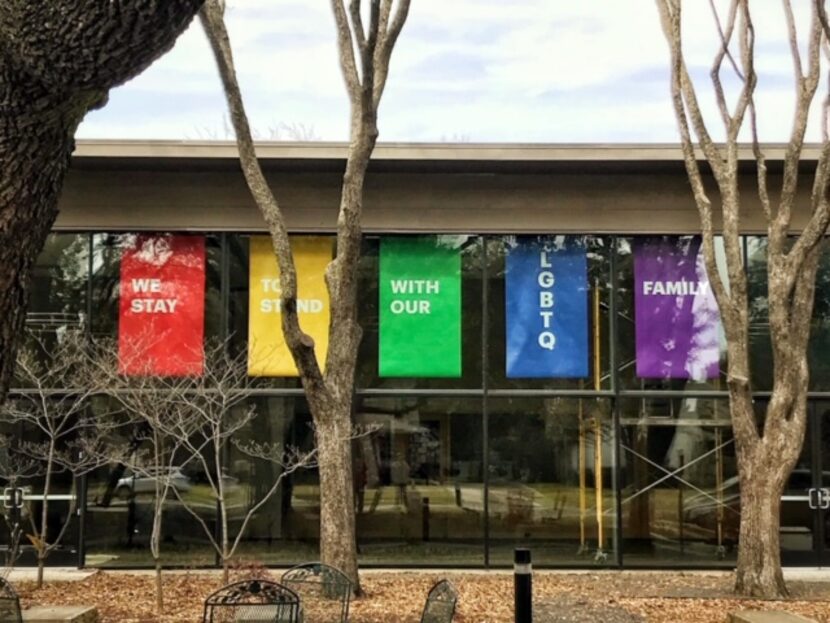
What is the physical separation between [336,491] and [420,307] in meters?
4.10

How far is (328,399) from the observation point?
1077 centimetres

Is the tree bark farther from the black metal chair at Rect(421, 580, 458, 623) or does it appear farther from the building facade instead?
the black metal chair at Rect(421, 580, 458, 623)

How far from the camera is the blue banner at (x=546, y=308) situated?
45.7ft

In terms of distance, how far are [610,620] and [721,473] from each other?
5068 millimetres

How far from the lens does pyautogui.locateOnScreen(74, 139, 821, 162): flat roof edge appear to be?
13.4 meters

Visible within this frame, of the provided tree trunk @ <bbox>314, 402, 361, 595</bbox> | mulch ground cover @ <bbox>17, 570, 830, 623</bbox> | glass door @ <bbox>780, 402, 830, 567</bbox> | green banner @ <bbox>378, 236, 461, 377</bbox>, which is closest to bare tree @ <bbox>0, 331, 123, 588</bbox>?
mulch ground cover @ <bbox>17, 570, 830, 623</bbox>

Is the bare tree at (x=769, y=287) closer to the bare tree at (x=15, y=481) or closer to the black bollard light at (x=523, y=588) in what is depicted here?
the black bollard light at (x=523, y=588)

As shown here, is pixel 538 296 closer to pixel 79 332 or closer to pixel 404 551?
pixel 404 551

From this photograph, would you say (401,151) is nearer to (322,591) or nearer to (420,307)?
(420,307)

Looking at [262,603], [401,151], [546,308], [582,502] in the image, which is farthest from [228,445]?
[262,603]

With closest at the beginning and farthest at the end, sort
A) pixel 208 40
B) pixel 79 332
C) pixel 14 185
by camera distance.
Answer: pixel 14 185 → pixel 208 40 → pixel 79 332

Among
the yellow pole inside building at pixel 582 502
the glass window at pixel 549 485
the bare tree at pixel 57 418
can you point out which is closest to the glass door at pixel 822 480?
the glass window at pixel 549 485

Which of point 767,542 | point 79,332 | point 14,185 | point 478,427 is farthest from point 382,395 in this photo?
point 14,185

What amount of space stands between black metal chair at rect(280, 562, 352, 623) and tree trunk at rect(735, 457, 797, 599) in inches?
204
